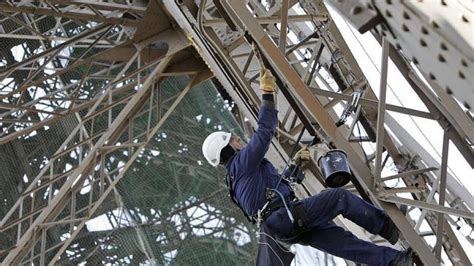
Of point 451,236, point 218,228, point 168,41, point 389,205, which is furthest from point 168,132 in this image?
point 389,205

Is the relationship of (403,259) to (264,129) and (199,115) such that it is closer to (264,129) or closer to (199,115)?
(264,129)

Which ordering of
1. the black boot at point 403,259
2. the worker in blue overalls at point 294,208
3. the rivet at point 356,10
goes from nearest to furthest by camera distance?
the rivet at point 356,10 < the black boot at point 403,259 < the worker in blue overalls at point 294,208

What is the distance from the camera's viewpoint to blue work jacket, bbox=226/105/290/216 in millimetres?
7125

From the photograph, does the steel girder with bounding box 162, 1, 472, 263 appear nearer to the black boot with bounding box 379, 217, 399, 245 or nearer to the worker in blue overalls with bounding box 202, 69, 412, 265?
the black boot with bounding box 379, 217, 399, 245

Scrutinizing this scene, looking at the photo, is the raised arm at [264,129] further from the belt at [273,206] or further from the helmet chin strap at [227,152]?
the helmet chin strap at [227,152]

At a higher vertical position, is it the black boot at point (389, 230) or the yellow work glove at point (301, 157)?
the yellow work glove at point (301, 157)

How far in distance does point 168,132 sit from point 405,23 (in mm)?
10940

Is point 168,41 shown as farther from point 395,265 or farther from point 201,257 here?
point 395,265

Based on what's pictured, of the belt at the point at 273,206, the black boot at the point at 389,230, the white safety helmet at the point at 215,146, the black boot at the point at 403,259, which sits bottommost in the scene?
the black boot at the point at 403,259

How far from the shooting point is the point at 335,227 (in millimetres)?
7410

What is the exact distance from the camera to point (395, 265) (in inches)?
274

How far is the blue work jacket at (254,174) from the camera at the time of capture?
7.12m

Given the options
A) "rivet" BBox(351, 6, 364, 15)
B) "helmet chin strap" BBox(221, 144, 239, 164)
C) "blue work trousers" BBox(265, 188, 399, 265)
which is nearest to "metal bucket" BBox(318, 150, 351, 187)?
"blue work trousers" BBox(265, 188, 399, 265)

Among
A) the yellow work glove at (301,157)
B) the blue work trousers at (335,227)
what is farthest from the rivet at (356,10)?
the yellow work glove at (301,157)
